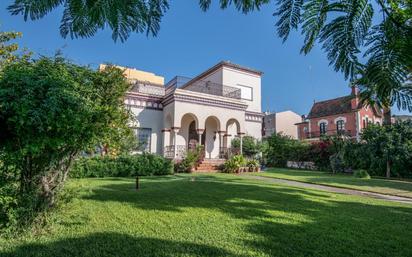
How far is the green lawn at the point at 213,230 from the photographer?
11.2 feet

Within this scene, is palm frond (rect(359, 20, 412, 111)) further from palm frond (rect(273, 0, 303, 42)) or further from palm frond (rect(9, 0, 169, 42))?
palm frond (rect(9, 0, 169, 42))

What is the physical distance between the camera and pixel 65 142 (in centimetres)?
365

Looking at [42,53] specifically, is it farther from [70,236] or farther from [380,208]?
[380,208]

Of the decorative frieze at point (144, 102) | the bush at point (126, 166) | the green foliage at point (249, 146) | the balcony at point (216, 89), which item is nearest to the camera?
the bush at point (126, 166)

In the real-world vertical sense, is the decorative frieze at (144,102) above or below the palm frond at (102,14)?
above

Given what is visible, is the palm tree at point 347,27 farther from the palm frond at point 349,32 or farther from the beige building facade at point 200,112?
the beige building facade at point 200,112

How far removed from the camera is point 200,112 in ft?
62.9

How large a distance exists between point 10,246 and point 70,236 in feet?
2.40

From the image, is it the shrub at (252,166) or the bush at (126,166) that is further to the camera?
the shrub at (252,166)

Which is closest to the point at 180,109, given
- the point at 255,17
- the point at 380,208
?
the point at 380,208

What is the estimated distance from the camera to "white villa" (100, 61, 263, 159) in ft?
61.2

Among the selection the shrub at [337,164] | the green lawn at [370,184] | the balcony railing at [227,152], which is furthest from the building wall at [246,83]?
the green lawn at [370,184]

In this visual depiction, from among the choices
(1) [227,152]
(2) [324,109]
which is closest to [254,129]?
(1) [227,152]

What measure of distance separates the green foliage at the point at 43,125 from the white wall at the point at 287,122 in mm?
42848
